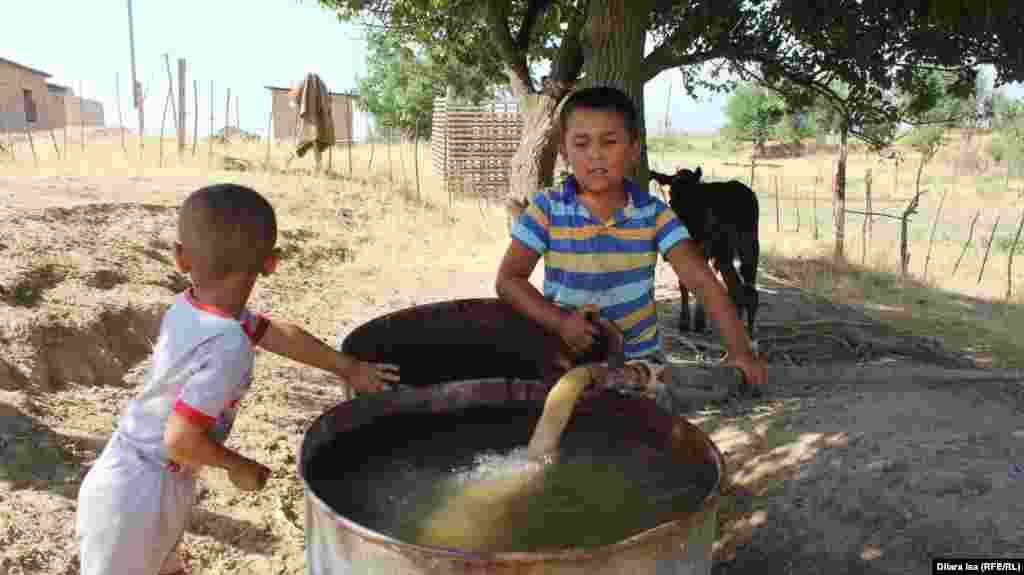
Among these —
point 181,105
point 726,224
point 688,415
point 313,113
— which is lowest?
point 688,415

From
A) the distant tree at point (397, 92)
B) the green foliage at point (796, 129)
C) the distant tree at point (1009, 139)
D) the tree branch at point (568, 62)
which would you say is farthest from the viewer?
the green foliage at point (796, 129)

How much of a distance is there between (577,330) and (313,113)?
13037 millimetres

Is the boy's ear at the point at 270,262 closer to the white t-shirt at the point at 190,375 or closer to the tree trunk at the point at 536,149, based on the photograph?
the white t-shirt at the point at 190,375

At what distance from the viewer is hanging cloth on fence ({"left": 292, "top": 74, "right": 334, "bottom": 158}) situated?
1398 centimetres

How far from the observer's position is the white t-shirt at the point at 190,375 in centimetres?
158

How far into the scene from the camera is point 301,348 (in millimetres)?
2027

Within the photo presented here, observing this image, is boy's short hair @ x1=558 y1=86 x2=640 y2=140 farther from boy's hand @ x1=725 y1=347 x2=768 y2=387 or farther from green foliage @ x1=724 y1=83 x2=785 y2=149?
green foliage @ x1=724 y1=83 x2=785 y2=149

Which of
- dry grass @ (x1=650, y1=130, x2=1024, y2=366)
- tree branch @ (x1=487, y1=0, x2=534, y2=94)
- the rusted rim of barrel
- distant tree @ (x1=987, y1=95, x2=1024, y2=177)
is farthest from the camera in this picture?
distant tree @ (x1=987, y1=95, x2=1024, y2=177)

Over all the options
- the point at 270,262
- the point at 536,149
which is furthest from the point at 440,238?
the point at 270,262

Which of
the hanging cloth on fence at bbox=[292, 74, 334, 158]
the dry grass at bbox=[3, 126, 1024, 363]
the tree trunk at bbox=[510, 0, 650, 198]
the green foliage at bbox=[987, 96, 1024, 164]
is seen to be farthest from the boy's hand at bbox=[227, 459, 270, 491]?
the green foliage at bbox=[987, 96, 1024, 164]

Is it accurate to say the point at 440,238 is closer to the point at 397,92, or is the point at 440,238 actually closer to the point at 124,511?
the point at 124,511

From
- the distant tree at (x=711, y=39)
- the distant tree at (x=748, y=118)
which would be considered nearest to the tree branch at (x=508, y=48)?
the distant tree at (x=711, y=39)

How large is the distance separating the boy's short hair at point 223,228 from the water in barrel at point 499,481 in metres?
0.49

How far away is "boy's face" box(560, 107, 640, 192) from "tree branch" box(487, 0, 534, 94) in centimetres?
411
